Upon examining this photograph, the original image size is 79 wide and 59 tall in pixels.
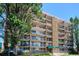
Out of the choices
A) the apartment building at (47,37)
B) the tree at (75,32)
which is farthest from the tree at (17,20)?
the tree at (75,32)

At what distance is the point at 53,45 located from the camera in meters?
3.90

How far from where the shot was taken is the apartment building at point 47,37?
3900 mm

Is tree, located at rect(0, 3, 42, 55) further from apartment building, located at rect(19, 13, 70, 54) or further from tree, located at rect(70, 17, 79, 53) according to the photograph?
tree, located at rect(70, 17, 79, 53)

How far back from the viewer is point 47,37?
3.94m

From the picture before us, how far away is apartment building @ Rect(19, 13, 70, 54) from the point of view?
3.90m

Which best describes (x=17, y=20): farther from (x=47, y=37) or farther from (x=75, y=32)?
(x=75, y=32)

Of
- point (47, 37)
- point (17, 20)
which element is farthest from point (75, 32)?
point (17, 20)

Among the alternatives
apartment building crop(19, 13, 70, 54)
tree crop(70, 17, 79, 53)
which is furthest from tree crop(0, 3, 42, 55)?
tree crop(70, 17, 79, 53)

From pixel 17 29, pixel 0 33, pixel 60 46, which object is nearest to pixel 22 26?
pixel 17 29

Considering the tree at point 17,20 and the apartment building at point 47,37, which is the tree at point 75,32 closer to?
the apartment building at point 47,37

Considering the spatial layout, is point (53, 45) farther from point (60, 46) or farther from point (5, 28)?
point (5, 28)

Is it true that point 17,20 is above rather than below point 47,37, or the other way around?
above

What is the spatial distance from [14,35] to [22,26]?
0.17 meters

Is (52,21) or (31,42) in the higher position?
(52,21)
